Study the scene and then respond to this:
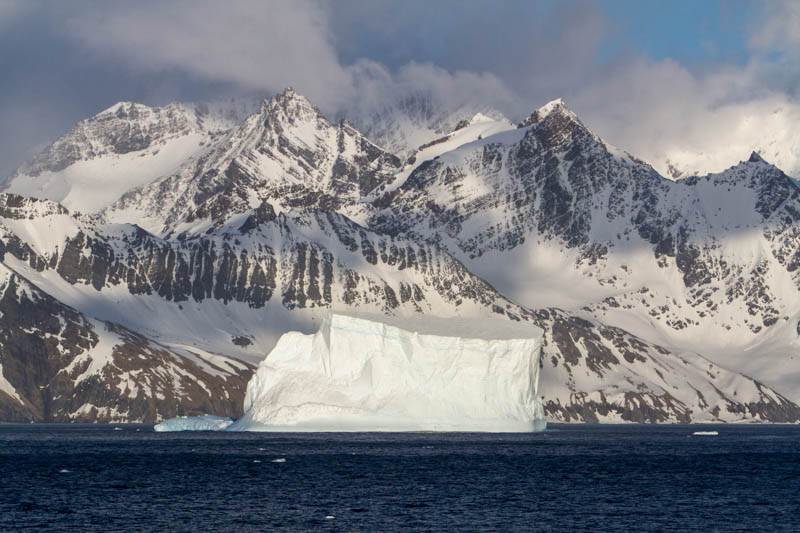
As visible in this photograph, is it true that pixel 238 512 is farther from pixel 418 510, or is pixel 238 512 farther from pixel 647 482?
pixel 647 482

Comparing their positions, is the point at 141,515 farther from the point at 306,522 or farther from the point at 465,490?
the point at 465,490

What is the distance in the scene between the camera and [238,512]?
119875mm

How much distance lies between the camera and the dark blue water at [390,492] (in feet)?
375

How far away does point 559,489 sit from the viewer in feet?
468

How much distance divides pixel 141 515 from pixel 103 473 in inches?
1676

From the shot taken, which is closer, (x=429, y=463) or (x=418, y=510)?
(x=418, y=510)

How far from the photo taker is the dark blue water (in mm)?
114438

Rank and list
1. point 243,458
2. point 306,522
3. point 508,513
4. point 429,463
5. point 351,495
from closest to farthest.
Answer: point 306,522 → point 508,513 → point 351,495 → point 429,463 → point 243,458

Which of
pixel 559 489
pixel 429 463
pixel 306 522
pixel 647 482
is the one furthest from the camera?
pixel 429 463

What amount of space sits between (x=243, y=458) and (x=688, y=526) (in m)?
83.8

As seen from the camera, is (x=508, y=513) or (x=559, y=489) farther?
(x=559, y=489)

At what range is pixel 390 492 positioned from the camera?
136750 mm

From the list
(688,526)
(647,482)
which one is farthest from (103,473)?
(688,526)

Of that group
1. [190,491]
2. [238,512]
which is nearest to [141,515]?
[238,512]
